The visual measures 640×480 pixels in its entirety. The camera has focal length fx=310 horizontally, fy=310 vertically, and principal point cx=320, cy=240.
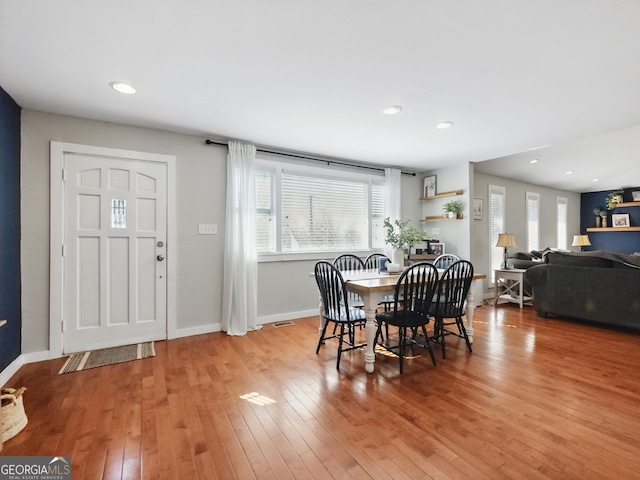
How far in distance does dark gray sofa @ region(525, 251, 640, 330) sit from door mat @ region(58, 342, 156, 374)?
509cm

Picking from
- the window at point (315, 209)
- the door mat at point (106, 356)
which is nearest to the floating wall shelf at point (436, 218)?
the window at point (315, 209)

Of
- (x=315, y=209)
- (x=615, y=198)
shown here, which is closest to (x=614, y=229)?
(x=615, y=198)

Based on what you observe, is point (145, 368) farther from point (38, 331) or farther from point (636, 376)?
point (636, 376)

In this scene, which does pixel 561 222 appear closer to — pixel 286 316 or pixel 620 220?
pixel 620 220

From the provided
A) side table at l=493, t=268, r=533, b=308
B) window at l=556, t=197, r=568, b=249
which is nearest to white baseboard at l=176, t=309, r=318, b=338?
side table at l=493, t=268, r=533, b=308

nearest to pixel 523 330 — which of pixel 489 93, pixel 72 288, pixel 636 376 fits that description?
pixel 636 376

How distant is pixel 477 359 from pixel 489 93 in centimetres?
238

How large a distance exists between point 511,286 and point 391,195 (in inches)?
101

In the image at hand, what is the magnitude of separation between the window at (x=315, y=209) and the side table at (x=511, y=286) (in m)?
2.19

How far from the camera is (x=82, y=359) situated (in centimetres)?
295

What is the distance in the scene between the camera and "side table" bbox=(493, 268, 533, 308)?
5.06 metres

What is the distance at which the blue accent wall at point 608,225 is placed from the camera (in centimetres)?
786

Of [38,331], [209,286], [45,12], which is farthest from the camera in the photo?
[209,286]

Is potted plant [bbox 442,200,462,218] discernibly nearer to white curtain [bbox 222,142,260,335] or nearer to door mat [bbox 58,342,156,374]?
white curtain [bbox 222,142,260,335]
